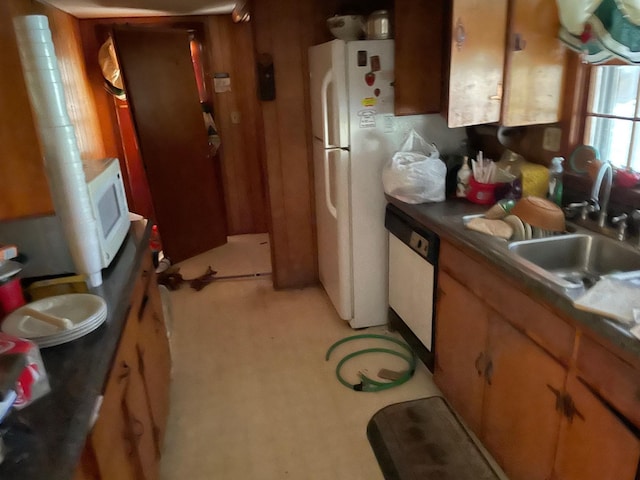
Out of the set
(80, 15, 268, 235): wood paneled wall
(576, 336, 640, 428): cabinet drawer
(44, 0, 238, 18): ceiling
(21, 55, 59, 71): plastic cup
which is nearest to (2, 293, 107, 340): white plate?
(21, 55, 59, 71): plastic cup

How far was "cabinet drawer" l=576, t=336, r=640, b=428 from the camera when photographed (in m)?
1.23

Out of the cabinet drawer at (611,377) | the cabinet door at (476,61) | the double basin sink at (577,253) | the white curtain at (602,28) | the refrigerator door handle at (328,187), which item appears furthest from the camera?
the refrigerator door handle at (328,187)

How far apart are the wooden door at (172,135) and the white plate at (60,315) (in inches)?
105

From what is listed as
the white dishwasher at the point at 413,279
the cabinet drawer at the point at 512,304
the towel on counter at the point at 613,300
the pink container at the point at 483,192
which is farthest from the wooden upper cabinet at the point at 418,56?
the towel on counter at the point at 613,300

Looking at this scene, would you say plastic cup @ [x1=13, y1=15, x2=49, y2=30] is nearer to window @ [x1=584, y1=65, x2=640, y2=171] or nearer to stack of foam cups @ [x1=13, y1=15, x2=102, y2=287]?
stack of foam cups @ [x1=13, y1=15, x2=102, y2=287]

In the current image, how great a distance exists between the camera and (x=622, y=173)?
198cm

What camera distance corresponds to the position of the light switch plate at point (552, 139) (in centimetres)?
234

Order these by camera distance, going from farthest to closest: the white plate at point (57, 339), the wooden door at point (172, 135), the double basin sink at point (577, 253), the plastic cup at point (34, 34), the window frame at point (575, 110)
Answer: the wooden door at point (172, 135) < the window frame at point (575, 110) < the double basin sink at point (577, 253) < the plastic cup at point (34, 34) < the white plate at point (57, 339)

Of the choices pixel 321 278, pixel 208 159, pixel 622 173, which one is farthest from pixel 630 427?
pixel 208 159

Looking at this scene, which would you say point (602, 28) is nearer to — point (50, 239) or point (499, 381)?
point (499, 381)

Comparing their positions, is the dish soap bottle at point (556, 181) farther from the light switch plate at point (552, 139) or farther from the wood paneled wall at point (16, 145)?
the wood paneled wall at point (16, 145)

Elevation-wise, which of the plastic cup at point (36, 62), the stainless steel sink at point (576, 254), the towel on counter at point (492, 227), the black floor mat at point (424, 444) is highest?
the plastic cup at point (36, 62)

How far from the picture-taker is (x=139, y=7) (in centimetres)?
363

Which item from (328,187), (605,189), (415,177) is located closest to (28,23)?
(415,177)
